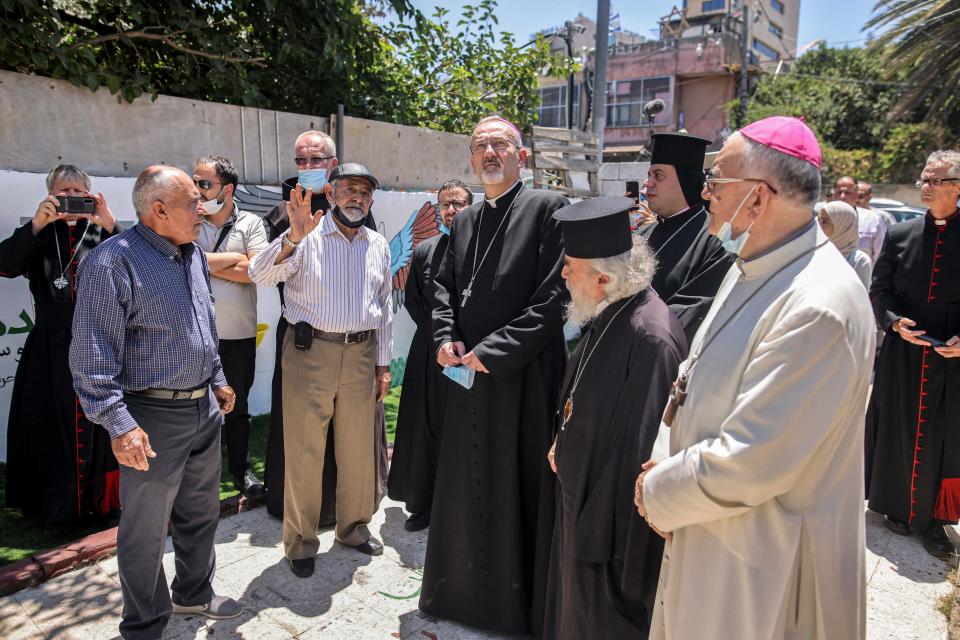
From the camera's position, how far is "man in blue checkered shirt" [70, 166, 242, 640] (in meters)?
2.68

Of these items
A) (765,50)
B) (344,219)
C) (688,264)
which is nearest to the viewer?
(688,264)

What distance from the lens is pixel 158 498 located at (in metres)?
2.91

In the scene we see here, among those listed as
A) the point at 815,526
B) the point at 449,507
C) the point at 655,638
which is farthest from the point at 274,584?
the point at 815,526

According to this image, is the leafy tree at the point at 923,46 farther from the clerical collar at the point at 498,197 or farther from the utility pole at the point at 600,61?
the clerical collar at the point at 498,197

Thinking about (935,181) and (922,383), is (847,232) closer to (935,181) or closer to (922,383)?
(935,181)

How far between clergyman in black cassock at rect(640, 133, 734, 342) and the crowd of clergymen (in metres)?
0.02

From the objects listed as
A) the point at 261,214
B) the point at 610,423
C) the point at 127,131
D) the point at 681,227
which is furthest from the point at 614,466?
the point at 127,131

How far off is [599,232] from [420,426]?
250 cm

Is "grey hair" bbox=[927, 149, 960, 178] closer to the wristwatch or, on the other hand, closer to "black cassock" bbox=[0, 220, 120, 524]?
the wristwatch

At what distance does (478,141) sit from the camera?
3453mm

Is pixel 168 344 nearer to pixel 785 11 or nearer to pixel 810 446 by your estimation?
pixel 810 446

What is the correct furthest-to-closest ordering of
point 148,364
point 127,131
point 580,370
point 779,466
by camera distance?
point 127,131 < point 148,364 < point 580,370 < point 779,466

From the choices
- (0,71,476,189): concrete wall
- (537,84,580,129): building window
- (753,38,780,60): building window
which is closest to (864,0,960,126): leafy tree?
(0,71,476,189): concrete wall

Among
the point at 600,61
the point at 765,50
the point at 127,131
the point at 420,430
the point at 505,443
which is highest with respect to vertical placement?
the point at 765,50
